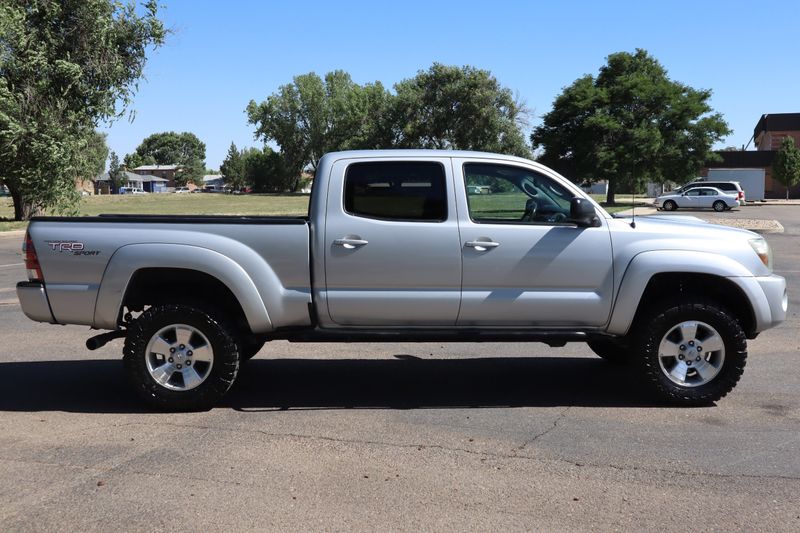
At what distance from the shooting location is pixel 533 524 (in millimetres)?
Result: 3848

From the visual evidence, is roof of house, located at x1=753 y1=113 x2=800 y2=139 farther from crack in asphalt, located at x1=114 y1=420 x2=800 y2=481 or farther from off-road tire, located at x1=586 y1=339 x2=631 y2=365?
crack in asphalt, located at x1=114 y1=420 x2=800 y2=481

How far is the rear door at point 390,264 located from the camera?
18.6ft

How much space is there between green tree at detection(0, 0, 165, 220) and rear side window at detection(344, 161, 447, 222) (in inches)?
901

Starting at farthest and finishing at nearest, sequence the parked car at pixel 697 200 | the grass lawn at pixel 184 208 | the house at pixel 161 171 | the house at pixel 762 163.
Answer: the house at pixel 161 171 < the house at pixel 762 163 < the parked car at pixel 697 200 < the grass lawn at pixel 184 208

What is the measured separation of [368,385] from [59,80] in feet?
81.9

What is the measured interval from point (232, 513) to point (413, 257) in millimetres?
2403

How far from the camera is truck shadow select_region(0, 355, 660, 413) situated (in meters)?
6.04

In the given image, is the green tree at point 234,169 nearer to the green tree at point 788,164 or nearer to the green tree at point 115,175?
the green tree at point 115,175

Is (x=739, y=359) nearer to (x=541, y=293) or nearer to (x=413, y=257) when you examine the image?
(x=541, y=293)

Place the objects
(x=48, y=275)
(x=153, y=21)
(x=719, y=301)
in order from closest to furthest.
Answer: (x=48, y=275)
(x=719, y=301)
(x=153, y=21)

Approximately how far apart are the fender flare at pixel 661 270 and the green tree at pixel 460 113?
59.8m

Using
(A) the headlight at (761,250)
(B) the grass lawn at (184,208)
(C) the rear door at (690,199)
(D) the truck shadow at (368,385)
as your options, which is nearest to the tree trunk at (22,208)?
(B) the grass lawn at (184,208)

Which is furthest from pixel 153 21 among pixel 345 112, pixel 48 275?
pixel 345 112

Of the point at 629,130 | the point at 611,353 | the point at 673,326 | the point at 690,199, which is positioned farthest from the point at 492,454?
the point at 629,130
